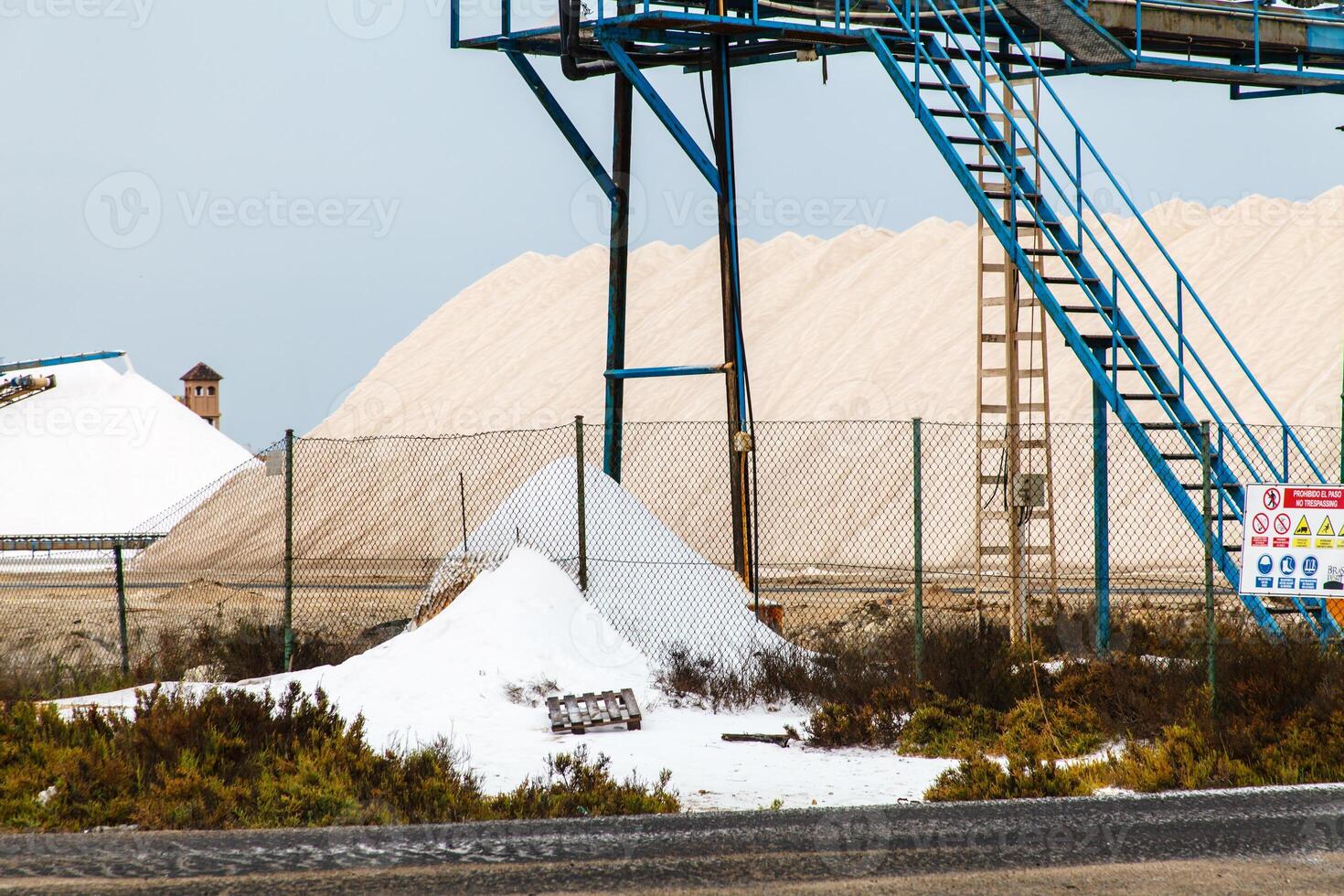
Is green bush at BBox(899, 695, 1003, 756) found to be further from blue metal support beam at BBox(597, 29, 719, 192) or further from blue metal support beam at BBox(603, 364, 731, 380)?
blue metal support beam at BBox(597, 29, 719, 192)

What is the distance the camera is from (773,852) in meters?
8.07

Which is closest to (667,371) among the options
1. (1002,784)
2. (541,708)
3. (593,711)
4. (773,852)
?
(541,708)

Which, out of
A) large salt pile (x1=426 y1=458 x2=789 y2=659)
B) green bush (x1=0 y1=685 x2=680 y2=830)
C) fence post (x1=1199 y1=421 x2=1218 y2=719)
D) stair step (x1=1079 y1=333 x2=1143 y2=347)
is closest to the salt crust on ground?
large salt pile (x1=426 y1=458 x2=789 y2=659)

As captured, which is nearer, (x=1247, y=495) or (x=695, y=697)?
(x=1247, y=495)

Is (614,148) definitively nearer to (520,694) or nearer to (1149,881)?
(520,694)

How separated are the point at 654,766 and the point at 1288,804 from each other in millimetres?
4196

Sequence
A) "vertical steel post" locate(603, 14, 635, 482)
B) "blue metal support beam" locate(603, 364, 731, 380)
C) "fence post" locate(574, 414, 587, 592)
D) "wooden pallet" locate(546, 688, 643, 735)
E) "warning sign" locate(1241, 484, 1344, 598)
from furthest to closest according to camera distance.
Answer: "vertical steel post" locate(603, 14, 635, 482)
"blue metal support beam" locate(603, 364, 731, 380)
"fence post" locate(574, 414, 587, 592)
"wooden pallet" locate(546, 688, 643, 735)
"warning sign" locate(1241, 484, 1344, 598)

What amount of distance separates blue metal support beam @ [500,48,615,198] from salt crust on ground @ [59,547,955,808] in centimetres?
555

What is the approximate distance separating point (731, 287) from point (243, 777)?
933cm

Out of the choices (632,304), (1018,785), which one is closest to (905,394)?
(632,304)

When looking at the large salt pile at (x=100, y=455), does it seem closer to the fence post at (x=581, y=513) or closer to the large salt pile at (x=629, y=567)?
the large salt pile at (x=629, y=567)

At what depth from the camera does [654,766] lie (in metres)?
11.1

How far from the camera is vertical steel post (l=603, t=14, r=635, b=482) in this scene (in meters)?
18.4

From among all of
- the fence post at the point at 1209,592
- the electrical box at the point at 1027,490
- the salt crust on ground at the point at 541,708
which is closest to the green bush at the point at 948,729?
the salt crust on ground at the point at 541,708
